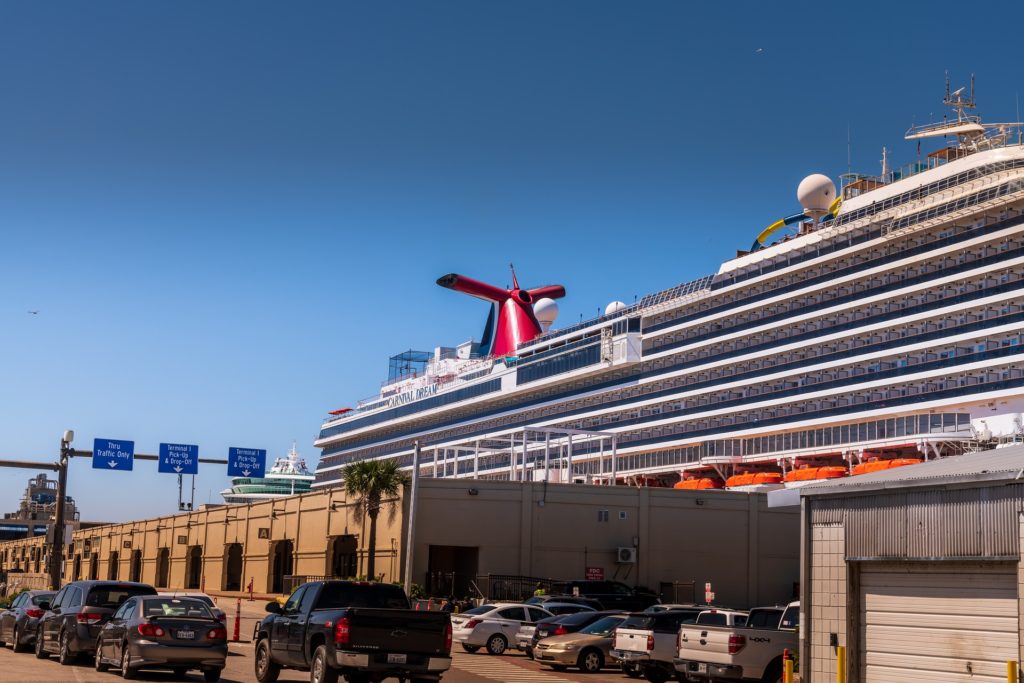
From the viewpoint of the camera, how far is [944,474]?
17.9 metres

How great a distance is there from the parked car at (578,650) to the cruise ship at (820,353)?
2154cm

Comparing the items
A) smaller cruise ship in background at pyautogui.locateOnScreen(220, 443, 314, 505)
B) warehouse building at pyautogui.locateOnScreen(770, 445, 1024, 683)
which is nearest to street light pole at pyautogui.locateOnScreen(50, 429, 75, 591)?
warehouse building at pyautogui.locateOnScreen(770, 445, 1024, 683)

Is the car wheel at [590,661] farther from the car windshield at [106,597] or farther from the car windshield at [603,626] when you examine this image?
the car windshield at [106,597]

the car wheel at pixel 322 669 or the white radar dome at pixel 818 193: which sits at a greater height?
the white radar dome at pixel 818 193

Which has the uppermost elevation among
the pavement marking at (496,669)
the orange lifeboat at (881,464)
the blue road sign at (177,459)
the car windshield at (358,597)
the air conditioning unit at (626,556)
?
the orange lifeboat at (881,464)

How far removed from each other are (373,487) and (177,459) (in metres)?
11.9

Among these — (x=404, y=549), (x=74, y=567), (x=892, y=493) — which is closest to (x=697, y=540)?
(x=404, y=549)

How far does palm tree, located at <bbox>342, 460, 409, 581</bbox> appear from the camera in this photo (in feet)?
184

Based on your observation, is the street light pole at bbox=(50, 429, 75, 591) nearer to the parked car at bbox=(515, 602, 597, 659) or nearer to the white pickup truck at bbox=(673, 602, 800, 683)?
the parked car at bbox=(515, 602, 597, 659)

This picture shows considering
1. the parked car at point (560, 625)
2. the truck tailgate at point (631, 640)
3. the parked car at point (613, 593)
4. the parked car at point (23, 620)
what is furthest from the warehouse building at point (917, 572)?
the parked car at point (613, 593)

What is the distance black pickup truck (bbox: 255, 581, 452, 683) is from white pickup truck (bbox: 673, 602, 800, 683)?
17.8 feet

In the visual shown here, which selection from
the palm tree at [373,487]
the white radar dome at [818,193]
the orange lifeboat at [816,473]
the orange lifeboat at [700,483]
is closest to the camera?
the palm tree at [373,487]

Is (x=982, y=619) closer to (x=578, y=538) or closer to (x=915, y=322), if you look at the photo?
(x=578, y=538)

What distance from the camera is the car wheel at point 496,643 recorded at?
33.2 metres
